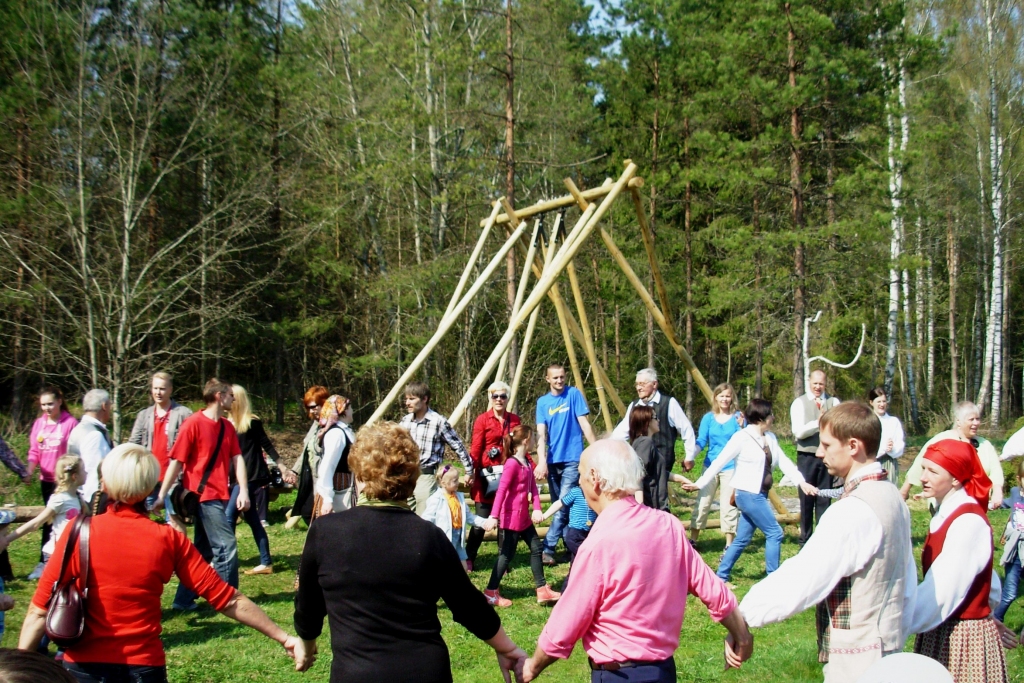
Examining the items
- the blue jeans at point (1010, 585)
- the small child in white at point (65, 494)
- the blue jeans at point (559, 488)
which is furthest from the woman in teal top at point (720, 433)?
the small child in white at point (65, 494)

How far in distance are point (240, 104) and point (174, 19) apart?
2714 mm

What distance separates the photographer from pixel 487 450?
739 cm

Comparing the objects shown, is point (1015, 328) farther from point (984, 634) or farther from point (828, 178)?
point (984, 634)

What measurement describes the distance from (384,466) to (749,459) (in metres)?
4.72

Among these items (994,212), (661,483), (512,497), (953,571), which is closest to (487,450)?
(512,497)

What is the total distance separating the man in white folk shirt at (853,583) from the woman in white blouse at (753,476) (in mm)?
4011

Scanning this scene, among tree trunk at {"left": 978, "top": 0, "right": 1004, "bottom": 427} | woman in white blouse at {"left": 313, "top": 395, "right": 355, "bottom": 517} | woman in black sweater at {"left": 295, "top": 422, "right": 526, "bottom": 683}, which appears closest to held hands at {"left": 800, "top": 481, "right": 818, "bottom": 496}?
woman in white blouse at {"left": 313, "top": 395, "right": 355, "bottom": 517}

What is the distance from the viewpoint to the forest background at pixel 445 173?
45.9 feet

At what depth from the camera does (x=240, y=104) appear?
56.7 ft

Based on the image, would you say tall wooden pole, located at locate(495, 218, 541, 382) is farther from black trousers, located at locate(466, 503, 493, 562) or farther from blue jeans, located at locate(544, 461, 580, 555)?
black trousers, located at locate(466, 503, 493, 562)

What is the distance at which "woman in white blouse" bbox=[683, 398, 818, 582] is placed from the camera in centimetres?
693

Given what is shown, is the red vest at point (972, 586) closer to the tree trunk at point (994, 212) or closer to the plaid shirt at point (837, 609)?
the plaid shirt at point (837, 609)

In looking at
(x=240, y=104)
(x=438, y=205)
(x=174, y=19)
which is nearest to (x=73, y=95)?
(x=174, y=19)

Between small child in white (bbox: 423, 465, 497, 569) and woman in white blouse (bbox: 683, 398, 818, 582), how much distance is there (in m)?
2.02
